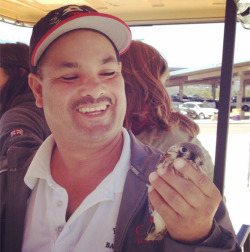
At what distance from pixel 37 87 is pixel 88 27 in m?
0.28

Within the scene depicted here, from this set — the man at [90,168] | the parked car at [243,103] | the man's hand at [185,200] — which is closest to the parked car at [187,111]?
the parked car at [243,103]

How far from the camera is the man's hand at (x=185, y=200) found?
0.83 metres

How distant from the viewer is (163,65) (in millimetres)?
1317

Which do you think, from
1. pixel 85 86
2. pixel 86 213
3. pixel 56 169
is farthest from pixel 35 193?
pixel 85 86

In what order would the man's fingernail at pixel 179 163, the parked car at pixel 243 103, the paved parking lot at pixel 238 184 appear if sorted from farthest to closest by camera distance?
the paved parking lot at pixel 238 184 → the parked car at pixel 243 103 → the man's fingernail at pixel 179 163

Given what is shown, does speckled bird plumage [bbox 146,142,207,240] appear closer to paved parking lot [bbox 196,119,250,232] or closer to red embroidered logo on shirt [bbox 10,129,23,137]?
red embroidered logo on shirt [bbox 10,129,23,137]

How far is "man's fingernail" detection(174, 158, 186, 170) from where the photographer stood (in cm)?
83

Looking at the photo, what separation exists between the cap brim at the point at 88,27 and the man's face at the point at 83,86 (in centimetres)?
2

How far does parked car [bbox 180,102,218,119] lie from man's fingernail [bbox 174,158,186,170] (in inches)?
16.2

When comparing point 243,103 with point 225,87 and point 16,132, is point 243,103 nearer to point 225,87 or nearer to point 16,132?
point 225,87

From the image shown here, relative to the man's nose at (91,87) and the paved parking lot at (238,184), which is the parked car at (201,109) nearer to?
the man's nose at (91,87)

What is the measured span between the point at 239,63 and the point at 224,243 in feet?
2.16

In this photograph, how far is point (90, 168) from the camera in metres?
1.17

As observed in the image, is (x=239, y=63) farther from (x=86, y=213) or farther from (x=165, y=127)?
(x=86, y=213)
